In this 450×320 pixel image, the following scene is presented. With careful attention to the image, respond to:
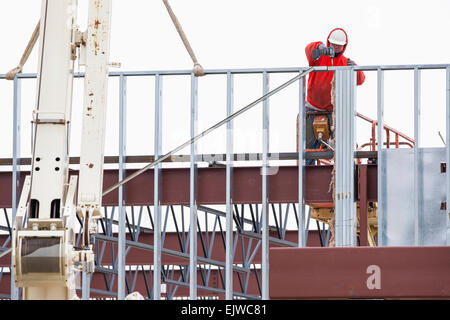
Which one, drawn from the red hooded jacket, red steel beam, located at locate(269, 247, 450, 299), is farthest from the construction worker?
red steel beam, located at locate(269, 247, 450, 299)

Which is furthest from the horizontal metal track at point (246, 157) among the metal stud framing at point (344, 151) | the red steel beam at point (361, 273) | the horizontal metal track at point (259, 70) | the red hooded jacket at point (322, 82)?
the red steel beam at point (361, 273)

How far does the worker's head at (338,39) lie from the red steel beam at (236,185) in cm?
286

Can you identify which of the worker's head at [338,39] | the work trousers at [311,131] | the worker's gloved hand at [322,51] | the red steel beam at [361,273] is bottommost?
the red steel beam at [361,273]

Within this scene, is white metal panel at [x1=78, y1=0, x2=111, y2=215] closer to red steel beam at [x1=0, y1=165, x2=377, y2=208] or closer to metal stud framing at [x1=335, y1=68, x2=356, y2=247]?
Result: red steel beam at [x1=0, y1=165, x2=377, y2=208]

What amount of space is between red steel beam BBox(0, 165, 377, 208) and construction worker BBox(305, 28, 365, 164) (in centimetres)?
74

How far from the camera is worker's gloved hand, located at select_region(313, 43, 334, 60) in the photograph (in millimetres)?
25281

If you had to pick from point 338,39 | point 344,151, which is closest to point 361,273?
point 344,151

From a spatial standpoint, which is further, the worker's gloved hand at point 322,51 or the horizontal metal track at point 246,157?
the horizontal metal track at point 246,157

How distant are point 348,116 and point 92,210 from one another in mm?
9992

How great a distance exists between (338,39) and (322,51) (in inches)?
24.9

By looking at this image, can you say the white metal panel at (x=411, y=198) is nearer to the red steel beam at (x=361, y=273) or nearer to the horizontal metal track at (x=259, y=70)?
the horizontal metal track at (x=259, y=70)

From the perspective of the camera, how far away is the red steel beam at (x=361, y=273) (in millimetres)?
19172

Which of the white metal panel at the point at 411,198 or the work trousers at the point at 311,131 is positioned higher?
the work trousers at the point at 311,131
